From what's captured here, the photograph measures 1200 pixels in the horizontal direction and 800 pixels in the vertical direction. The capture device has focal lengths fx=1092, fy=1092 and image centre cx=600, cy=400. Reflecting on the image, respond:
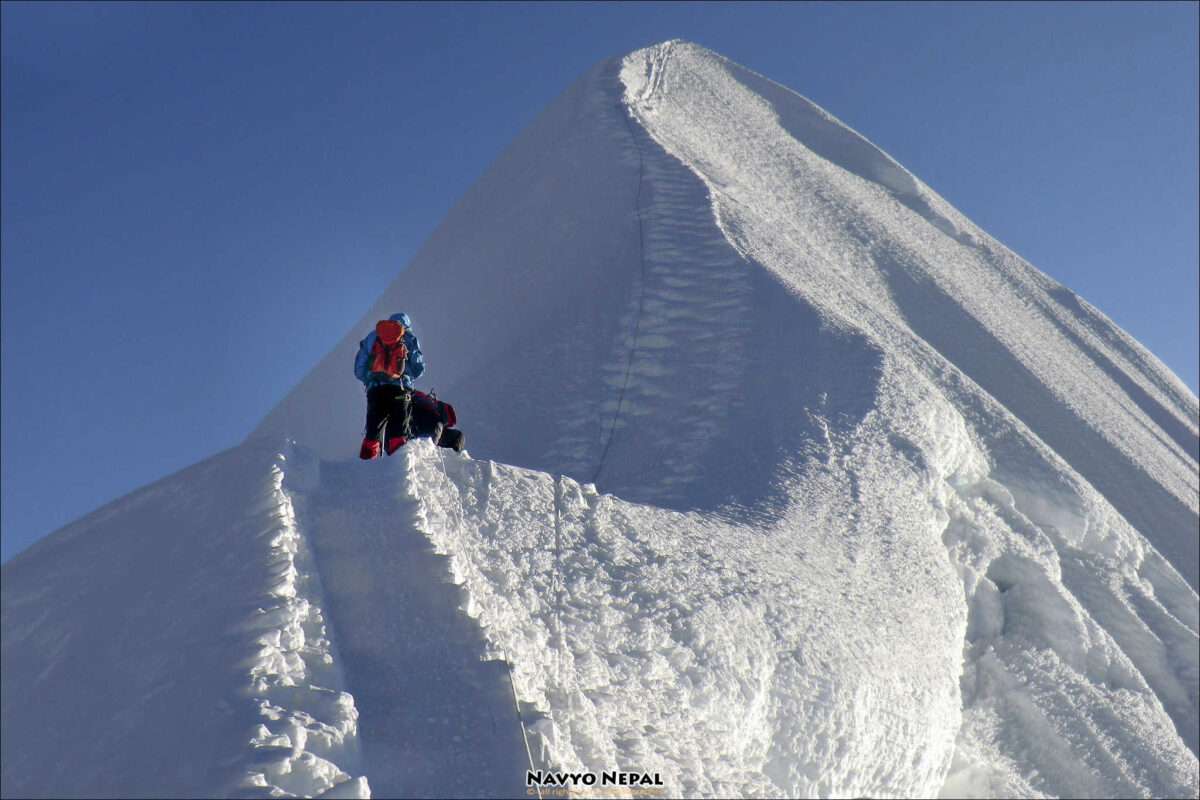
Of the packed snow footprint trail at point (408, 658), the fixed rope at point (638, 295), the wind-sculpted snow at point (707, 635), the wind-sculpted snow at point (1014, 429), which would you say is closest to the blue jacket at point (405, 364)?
the wind-sculpted snow at point (707, 635)

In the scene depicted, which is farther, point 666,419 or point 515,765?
point 666,419

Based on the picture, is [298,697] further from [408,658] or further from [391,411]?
[391,411]

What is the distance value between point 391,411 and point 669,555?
2.17 meters

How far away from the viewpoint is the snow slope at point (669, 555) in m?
4.43

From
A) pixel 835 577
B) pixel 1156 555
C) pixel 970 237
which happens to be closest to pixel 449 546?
pixel 835 577

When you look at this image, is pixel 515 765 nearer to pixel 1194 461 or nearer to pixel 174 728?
pixel 174 728

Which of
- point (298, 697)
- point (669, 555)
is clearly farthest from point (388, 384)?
point (298, 697)

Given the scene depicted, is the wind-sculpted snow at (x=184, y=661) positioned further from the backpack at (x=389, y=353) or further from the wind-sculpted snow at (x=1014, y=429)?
the wind-sculpted snow at (x=1014, y=429)

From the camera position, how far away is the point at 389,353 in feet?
24.0

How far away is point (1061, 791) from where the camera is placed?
7.64 metres

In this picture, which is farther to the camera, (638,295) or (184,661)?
(638,295)

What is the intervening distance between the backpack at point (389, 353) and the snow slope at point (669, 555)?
1.05 meters

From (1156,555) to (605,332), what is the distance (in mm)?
5785

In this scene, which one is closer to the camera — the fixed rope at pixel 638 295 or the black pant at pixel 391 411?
the black pant at pixel 391 411
